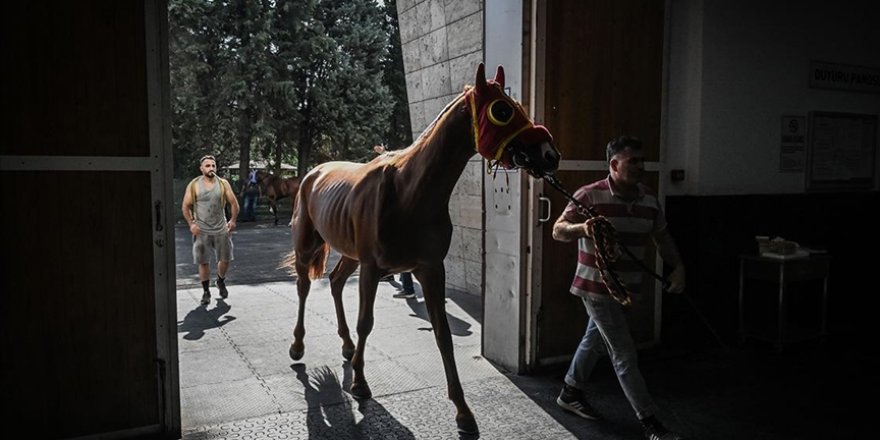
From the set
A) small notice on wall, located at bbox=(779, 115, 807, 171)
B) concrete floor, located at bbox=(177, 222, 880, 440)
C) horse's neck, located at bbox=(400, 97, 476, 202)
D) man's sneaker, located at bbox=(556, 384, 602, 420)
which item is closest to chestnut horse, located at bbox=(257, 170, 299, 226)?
concrete floor, located at bbox=(177, 222, 880, 440)

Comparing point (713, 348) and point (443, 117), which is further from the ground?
point (443, 117)

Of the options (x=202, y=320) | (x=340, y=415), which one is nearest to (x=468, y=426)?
(x=340, y=415)

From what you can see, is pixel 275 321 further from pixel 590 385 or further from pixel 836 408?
pixel 836 408

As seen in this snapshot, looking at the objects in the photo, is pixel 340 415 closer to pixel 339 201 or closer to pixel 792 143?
pixel 339 201

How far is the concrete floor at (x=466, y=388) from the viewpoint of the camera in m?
3.53

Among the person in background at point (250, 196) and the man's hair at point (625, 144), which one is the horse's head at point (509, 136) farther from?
the person in background at point (250, 196)

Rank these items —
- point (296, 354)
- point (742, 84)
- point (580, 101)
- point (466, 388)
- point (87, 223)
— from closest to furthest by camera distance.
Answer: point (87, 223) < point (466, 388) < point (580, 101) < point (296, 354) < point (742, 84)

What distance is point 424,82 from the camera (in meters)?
8.04

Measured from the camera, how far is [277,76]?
19812mm

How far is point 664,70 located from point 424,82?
3750mm

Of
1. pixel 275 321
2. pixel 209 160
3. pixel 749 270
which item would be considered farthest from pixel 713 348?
pixel 209 160

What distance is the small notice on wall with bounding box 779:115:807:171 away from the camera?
5566 millimetres

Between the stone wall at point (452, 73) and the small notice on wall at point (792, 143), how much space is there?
121 inches

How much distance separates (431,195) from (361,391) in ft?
4.72
